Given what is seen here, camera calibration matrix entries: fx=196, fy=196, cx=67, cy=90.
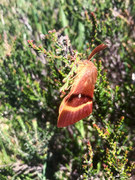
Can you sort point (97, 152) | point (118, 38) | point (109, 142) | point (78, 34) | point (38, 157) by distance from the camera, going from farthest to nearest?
point (78, 34) → point (118, 38) → point (38, 157) → point (97, 152) → point (109, 142)

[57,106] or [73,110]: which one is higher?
[73,110]

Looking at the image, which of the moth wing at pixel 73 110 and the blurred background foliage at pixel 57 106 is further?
the blurred background foliage at pixel 57 106

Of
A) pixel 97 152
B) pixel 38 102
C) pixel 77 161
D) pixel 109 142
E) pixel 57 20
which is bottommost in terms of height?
pixel 77 161

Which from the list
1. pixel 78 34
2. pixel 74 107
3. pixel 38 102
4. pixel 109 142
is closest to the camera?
pixel 74 107

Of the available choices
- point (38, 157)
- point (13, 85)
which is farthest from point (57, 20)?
point (38, 157)

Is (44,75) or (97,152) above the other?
(44,75)

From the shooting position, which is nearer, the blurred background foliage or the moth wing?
the moth wing

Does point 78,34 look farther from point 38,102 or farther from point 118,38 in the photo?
point 38,102

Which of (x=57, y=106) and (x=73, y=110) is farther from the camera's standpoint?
(x=57, y=106)
